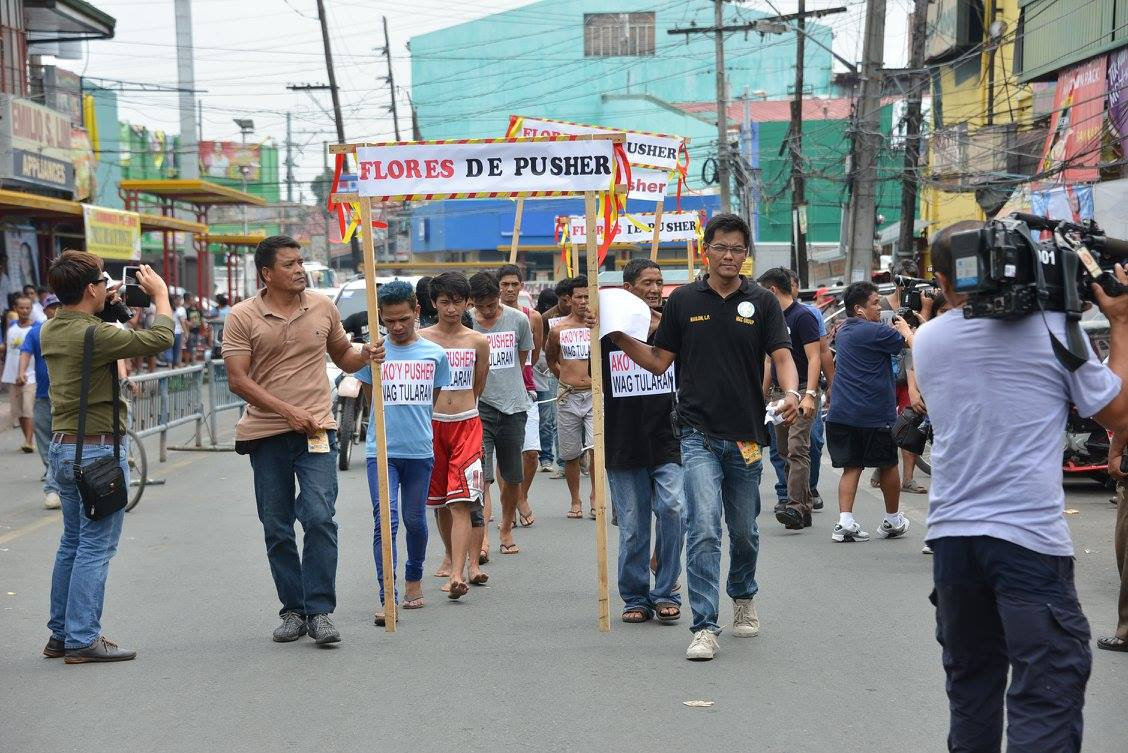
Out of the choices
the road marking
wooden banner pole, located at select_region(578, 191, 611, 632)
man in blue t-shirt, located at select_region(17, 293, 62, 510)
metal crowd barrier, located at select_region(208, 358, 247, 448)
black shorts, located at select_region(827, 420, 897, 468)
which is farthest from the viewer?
metal crowd barrier, located at select_region(208, 358, 247, 448)

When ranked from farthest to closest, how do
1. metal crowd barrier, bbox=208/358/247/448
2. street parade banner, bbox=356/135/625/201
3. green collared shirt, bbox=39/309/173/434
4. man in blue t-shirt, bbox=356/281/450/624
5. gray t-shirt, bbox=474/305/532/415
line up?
metal crowd barrier, bbox=208/358/247/448, gray t-shirt, bbox=474/305/532/415, man in blue t-shirt, bbox=356/281/450/624, street parade banner, bbox=356/135/625/201, green collared shirt, bbox=39/309/173/434

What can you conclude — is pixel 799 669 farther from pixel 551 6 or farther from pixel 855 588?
pixel 551 6

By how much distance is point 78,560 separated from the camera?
6.68 meters

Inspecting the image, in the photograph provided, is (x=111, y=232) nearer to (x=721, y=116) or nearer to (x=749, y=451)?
(x=721, y=116)

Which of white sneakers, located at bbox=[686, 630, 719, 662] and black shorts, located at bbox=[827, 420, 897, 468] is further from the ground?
black shorts, located at bbox=[827, 420, 897, 468]

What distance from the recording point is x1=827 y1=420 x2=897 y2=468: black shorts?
403 inches

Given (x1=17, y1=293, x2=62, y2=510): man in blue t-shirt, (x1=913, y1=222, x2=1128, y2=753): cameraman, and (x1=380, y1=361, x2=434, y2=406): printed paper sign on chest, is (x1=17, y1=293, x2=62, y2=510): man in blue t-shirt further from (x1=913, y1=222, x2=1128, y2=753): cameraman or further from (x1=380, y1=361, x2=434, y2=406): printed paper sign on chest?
(x1=913, y1=222, x2=1128, y2=753): cameraman

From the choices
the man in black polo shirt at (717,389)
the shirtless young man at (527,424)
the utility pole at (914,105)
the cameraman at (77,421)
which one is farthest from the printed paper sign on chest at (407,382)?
the utility pole at (914,105)

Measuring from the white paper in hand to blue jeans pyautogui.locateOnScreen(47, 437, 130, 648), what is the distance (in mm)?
2562

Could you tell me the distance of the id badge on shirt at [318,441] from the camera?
6969 millimetres

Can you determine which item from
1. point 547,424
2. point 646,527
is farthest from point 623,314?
point 547,424

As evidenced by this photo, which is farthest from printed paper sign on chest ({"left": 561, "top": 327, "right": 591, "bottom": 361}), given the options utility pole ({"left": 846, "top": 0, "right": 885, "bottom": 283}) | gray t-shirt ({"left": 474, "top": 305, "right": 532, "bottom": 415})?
utility pole ({"left": 846, "top": 0, "right": 885, "bottom": 283})

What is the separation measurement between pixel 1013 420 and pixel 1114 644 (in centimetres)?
338

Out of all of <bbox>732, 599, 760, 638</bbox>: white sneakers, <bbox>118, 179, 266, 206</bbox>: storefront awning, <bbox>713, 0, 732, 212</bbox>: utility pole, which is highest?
<bbox>713, 0, 732, 212</bbox>: utility pole
